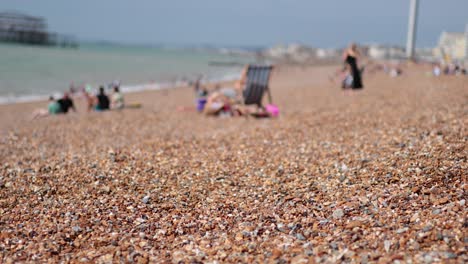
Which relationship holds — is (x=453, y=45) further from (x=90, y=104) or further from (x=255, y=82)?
(x=90, y=104)

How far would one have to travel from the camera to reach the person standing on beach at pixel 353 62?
1203 cm

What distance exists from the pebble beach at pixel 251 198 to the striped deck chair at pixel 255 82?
2.97m

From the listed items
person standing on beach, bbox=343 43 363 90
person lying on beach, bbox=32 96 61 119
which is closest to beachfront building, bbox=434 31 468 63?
person standing on beach, bbox=343 43 363 90

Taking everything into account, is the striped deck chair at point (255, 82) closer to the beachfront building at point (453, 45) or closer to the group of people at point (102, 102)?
the group of people at point (102, 102)

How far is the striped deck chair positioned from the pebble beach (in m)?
2.97

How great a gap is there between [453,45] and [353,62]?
21165 mm

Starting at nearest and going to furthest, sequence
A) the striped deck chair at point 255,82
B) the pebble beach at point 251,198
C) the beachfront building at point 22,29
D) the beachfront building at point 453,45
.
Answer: the pebble beach at point 251,198
the striped deck chair at point 255,82
the beachfront building at point 453,45
the beachfront building at point 22,29

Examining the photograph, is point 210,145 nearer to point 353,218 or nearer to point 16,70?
point 353,218

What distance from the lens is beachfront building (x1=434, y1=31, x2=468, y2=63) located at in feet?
88.4

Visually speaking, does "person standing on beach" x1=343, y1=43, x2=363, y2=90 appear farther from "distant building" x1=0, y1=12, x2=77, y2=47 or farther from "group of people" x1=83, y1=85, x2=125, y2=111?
"distant building" x1=0, y1=12, x2=77, y2=47

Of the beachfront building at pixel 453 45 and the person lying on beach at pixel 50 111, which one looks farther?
the beachfront building at pixel 453 45

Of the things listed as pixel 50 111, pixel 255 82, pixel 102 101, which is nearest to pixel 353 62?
pixel 255 82

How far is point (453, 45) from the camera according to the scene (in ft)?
95.3

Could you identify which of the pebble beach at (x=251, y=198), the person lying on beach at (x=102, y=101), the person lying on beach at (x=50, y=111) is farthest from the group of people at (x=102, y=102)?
the pebble beach at (x=251, y=198)
